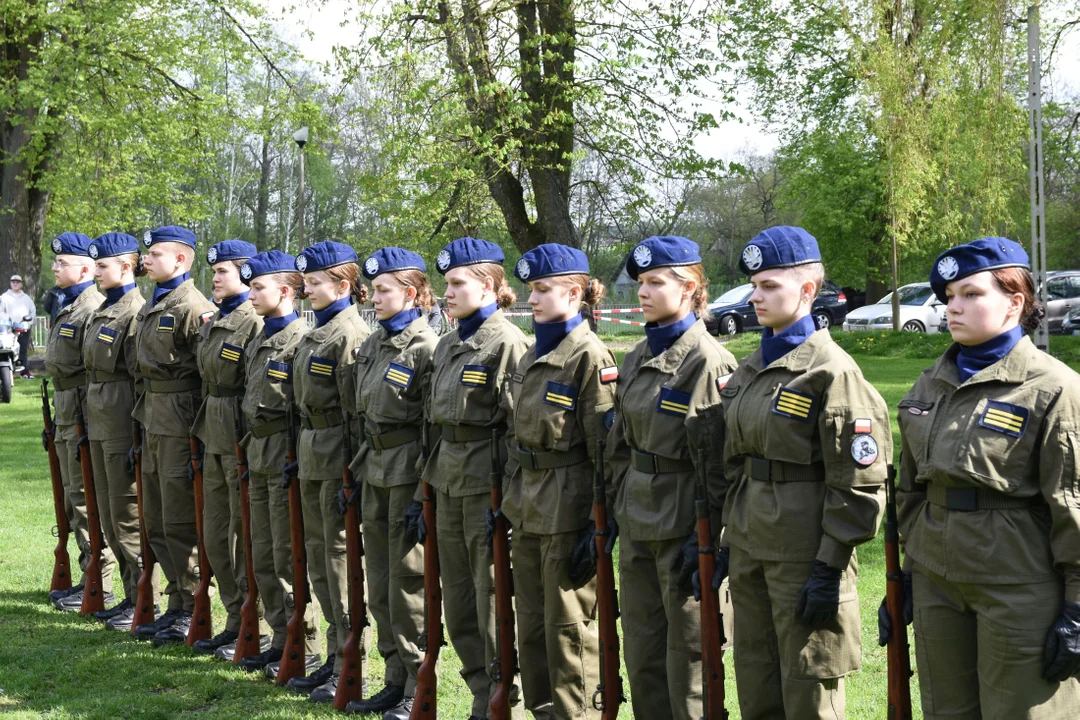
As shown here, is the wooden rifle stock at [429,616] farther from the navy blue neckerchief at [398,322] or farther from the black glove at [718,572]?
the black glove at [718,572]

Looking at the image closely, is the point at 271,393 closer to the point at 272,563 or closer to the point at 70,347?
Answer: the point at 272,563

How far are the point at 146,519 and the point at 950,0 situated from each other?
49.9 ft

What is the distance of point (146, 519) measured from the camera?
7.57 metres

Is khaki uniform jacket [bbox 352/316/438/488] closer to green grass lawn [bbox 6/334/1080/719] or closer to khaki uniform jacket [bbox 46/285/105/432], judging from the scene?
green grass lawn [bbox 6/334/1080/719]

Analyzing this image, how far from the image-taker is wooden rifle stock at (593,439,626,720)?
473 cm

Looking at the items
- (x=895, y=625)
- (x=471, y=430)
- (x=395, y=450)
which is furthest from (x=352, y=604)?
(x=895, y=625)

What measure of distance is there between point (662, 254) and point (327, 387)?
2.38m

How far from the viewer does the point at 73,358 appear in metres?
8.19

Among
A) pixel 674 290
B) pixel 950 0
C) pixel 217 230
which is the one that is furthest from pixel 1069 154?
pixel 674 290

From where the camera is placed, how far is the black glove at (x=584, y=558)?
4809 mm

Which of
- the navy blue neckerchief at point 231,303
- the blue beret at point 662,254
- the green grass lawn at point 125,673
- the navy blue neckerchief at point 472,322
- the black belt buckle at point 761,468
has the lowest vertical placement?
the green grass lawn at point 125,673

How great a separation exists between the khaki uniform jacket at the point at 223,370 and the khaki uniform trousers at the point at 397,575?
141 cm

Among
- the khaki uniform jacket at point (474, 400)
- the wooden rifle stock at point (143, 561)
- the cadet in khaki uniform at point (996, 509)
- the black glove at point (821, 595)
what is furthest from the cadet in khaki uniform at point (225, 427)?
the cadet in khaki uniform at point (996, 509)

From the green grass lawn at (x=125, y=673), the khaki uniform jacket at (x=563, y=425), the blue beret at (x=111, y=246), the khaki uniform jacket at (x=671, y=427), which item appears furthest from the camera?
the blue beret at (x=111, y=246)
